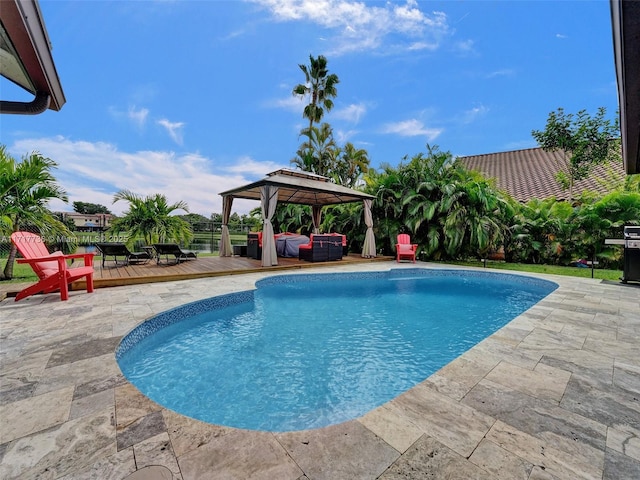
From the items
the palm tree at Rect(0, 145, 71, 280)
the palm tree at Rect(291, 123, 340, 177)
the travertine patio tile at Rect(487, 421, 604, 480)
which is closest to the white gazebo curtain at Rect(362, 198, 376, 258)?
the palm tree at Rect(291, 123, 340, 177)

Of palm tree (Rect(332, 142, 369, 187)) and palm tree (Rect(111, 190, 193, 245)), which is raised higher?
palm tree (Rect(332, 142, 369, 187))

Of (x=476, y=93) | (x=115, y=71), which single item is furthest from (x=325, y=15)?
(x=476, y=93)

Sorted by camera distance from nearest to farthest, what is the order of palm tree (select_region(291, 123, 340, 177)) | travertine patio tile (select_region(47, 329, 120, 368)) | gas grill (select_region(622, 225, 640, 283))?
travertine patio tile (select_region(47, 329, 120, 368)) < gas grill (select_region(622, 225, 640, 283)) < palm tree (select_region(291, 123, 340, 177))

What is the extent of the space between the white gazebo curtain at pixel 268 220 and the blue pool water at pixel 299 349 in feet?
5.26

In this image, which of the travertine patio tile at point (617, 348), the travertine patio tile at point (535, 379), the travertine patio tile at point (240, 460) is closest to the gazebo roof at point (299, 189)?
the travertine patio tile at point (535, 379)

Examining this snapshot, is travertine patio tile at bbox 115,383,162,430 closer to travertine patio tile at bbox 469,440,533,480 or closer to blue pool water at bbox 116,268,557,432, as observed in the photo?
blue pool water at bbox 116,268,557,432

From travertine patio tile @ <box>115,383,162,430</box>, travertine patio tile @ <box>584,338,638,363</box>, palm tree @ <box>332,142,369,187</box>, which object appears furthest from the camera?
palm tree @ <box>332,142,369,187</box>

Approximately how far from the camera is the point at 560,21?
789 cm

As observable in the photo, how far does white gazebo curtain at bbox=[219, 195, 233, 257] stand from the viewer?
1051cm

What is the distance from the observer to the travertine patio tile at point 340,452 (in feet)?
4.45

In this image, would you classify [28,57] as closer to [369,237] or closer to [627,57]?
[627,57]

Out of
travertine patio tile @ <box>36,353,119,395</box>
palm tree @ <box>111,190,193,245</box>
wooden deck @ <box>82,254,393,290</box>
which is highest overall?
palm tree @ <box>111,190,193,245</box>

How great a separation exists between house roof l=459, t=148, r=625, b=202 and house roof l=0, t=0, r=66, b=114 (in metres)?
14.5

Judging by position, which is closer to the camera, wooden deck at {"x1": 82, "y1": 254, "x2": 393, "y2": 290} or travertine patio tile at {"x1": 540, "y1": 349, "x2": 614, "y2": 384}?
travertine patio tile at {"x1": 540, "y1": 349, "x2": 614, "y2": 384}
